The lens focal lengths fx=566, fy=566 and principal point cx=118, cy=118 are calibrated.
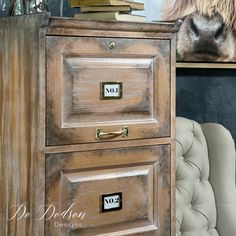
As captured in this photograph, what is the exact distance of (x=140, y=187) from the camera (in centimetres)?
193

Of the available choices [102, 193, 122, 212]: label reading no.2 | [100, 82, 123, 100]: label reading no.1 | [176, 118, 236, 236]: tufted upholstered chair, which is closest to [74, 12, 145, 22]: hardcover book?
[100, 82, 123, 100]: label reading no.1

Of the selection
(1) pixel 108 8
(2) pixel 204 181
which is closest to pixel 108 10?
(1) pixel 108 8

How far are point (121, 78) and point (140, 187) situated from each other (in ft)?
1.24

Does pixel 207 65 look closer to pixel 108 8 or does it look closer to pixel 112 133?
pixel 108 8

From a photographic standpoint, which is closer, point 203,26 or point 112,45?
point 112,45

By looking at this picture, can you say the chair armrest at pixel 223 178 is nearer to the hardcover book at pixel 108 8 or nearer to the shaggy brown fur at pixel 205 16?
the shaggy brown fur at pixel 205 16

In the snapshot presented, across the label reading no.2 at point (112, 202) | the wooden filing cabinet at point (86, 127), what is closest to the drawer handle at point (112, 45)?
the wooden filing cabinet at point (86, 127)

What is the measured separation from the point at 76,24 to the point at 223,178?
3.87 ft

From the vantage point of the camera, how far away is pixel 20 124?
183cm

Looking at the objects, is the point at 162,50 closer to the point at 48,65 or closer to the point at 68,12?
the point at 48,65

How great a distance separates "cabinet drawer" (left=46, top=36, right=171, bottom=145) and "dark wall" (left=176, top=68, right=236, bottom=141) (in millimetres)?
835

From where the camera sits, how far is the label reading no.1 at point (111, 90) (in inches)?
72.1

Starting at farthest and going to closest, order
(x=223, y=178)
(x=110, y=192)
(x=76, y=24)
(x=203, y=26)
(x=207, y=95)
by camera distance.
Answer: (x=207, y=95)
(x=203, y=26)
(x=223, y=178)
(x=110, y=192)
(x=76, y=24)

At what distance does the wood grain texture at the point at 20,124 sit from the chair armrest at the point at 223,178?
1061 millimetres
